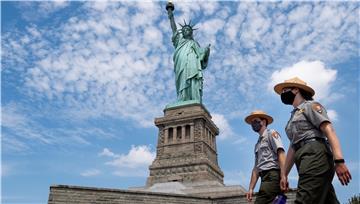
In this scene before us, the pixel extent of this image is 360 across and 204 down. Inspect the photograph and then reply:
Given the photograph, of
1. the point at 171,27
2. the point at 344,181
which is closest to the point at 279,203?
the point at 344,181

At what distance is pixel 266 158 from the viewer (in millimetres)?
5531

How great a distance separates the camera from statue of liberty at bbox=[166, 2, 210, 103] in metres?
36.1

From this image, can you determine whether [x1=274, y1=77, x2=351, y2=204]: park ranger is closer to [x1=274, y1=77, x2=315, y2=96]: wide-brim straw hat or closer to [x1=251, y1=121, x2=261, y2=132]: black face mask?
[x1=274, y1=77, x2=315, y2=96]: wide-brim straw hat

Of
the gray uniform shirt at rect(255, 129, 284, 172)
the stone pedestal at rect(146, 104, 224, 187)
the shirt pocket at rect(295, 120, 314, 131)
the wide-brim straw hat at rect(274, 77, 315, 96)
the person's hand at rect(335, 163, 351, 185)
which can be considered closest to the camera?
the person's hand at rect(335, 163, 351, 185)

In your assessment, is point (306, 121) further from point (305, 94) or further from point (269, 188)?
point (269, 188)

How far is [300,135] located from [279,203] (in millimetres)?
843

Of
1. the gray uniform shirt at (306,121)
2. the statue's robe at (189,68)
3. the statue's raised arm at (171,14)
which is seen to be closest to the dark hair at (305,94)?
the gray uniform shirt at (306,121)

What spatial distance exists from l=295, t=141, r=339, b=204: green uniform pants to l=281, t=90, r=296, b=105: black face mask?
0.74 metres

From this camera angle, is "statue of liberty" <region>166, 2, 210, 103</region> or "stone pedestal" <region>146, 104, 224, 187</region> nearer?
"stone pedestal" <region>146, 104, 224, 187</region>

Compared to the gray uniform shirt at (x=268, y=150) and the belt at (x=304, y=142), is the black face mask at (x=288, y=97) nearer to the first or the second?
the belt at (x=304, y=142)

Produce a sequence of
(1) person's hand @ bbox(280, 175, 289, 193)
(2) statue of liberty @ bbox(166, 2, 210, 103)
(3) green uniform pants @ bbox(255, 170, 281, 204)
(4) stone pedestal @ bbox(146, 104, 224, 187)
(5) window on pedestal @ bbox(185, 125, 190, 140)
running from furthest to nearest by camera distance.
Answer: (2) statue of liberty @ bbox(166, 2, 210, 103), (5) window on pedestal @ bbox(185, 125, 190, 140), (4) stone pedestal @ bbox(146, 104, 224, 187), (3) green uniform pants @ bbox(255, 170, 281, 204), (1) person's hand @ bbox(280, 175, 289, 193)

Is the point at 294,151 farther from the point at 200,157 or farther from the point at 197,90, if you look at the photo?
the point at 197,90

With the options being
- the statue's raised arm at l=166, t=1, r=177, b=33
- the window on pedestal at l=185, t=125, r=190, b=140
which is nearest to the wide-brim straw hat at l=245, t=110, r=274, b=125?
the window on pedestal at l=185, t=125, r=190, b=140

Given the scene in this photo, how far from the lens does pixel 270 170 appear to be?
17.7 ft
